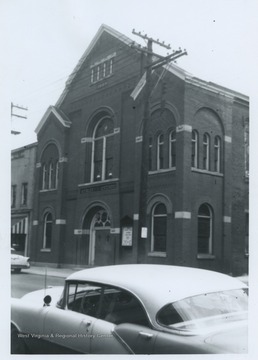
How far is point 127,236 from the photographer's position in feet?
51.3

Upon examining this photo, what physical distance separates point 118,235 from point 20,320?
1136 cm

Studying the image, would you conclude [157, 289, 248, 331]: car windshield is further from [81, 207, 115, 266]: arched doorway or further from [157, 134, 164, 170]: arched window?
[81, 207, 115, 266]: arched doorway

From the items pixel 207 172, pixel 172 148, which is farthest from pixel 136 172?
pixel 207 172

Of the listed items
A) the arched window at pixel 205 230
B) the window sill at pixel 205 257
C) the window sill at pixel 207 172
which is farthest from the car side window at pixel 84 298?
the window sill at pixel 207 172

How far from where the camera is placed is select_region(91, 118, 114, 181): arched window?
54.6 feet

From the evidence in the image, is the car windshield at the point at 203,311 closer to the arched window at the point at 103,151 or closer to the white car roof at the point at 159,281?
the white car roof at the point at 159,281

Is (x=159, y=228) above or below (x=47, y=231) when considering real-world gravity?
above

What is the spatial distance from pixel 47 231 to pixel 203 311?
13.2m

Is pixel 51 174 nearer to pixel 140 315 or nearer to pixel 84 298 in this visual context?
pixel 84 298

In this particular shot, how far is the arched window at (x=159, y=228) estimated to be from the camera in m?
14.4

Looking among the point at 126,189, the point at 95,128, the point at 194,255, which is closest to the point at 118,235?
Answer: the point at 126,189

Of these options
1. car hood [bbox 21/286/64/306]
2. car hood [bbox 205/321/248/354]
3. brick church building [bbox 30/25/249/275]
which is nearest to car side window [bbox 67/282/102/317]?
car hood [bbox 21/286/64/306]

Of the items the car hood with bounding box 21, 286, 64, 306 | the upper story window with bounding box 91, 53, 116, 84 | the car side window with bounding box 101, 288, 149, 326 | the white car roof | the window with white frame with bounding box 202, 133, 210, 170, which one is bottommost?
the car hood with bounding box 21, 286, 64, 306

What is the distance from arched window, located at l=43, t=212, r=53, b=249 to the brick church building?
0.04 m
